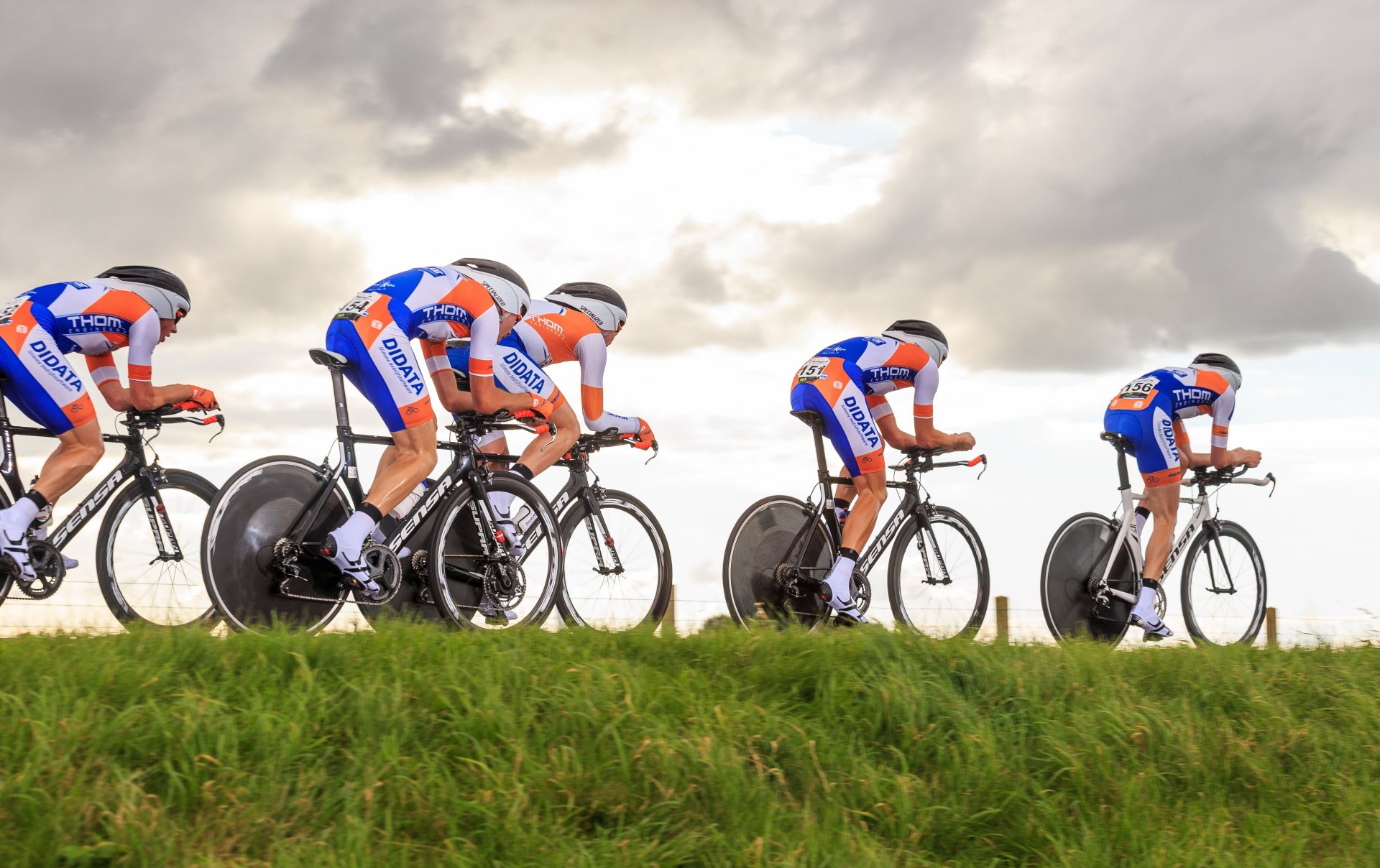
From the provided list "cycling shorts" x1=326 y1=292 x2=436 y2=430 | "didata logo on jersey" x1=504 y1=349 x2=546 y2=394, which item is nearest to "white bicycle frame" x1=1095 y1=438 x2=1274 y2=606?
"didata logo on jersey" x1=504 y1=349 x2=546 y2=394

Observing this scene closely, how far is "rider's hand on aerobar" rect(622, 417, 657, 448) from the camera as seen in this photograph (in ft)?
28.1

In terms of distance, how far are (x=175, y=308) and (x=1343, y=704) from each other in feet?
26.5

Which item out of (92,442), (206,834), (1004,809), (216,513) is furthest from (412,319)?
(1004,809)

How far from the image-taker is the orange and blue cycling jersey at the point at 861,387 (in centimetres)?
888

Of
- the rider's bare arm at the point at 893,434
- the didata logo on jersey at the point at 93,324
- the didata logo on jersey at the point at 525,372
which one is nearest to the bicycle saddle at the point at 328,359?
the didata logo on jersey at the point at 525,372

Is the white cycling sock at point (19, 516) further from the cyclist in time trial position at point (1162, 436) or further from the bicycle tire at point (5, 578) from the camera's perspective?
the cyclist in time trial position at point (1162, 436)

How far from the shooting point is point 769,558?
29.4ft

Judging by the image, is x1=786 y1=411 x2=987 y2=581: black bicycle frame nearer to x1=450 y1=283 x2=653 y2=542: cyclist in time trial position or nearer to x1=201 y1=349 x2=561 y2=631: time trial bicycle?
x1=450 y1=283 x2=653 y2=542: cyclist in time trial position

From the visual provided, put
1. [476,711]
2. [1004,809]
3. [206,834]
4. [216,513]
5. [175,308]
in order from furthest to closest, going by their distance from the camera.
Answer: [175,308], [216,513], [1004,809], [476,711], [206,834]

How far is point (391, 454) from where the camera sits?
7094 mm

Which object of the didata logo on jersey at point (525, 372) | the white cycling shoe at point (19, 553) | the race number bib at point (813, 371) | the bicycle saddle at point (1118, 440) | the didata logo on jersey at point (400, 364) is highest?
the race number bib at point (813, 371)

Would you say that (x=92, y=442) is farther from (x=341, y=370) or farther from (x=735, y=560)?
(x=735, y=560)

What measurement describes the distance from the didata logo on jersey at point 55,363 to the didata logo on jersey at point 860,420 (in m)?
5.41

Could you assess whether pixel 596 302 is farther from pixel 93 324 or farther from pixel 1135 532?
pixel 1135 532
